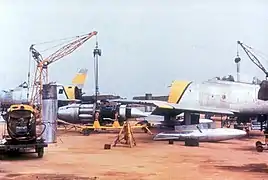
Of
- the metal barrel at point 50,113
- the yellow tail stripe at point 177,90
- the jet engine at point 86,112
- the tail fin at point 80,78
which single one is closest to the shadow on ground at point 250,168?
the metal barrel at point 50,113

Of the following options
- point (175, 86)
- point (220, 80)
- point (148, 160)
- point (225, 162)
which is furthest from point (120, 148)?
point (220, 80)

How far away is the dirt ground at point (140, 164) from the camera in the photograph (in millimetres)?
12648

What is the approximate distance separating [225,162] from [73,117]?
71.5 ft

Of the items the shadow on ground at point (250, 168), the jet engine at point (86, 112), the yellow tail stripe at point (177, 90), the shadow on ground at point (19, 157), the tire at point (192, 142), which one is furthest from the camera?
the jet engine at point (86, 112)

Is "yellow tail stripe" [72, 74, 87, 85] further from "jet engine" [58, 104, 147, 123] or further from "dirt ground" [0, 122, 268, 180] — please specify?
"dirt ground" [0, 122, 268, 180]

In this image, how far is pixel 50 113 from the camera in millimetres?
24672

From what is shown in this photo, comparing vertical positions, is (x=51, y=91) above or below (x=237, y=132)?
above

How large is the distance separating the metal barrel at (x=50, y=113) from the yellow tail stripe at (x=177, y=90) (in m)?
7.64

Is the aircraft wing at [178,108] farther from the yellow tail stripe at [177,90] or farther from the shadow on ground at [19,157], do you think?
the shadow on ground at [19,157]

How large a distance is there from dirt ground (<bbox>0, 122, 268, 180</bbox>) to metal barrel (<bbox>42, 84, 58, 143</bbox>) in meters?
2.91

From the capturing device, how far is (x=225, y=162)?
1600cm

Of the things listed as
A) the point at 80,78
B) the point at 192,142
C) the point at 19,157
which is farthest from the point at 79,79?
the point at 19,157

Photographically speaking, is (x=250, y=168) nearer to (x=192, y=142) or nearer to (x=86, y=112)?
(x=192, y=142)

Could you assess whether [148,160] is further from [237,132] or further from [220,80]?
[220,80]
